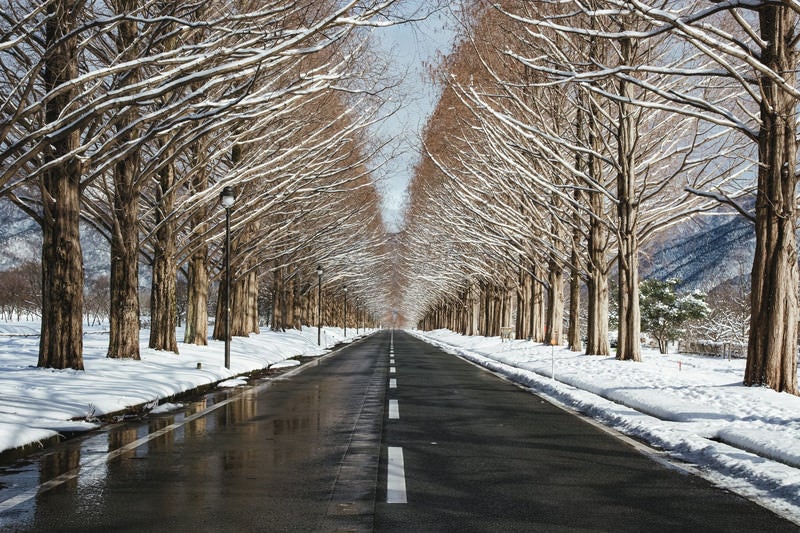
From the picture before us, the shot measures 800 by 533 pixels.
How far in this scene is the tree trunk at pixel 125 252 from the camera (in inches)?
663

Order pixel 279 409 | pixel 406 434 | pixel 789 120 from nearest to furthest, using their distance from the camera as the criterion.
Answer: pixel 406 434 < pixel 279 409 < pixel 789 120

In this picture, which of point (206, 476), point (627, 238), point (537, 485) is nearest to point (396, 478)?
point (537, 485)

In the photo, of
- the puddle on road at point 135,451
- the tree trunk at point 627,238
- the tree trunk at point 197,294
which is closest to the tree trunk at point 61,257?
the puddle on road at point 135,451

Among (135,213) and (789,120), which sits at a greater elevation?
(789,120)

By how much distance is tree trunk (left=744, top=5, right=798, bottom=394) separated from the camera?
456 inches

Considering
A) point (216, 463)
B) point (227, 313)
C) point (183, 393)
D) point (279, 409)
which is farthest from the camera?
point (227, 313)

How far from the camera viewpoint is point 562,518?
4.96 meters

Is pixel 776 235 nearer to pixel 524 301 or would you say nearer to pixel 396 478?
pixel 396 478

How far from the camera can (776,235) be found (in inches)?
465

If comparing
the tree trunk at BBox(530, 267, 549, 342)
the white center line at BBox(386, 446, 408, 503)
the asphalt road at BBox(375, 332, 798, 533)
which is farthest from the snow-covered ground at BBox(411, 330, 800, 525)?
the tree trunk at BBox(530, 267, 549, 342)

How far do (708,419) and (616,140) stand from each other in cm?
1626

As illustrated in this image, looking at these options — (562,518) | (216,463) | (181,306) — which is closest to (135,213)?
(216,463)

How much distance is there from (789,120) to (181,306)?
324 feet

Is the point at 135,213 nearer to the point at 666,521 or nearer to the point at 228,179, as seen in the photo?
the point at 228,179
